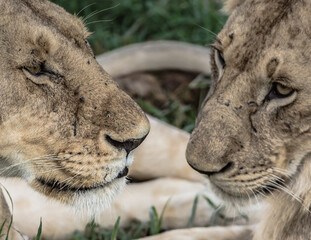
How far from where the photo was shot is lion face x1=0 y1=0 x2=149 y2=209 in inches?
99.3

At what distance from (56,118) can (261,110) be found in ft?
2.31

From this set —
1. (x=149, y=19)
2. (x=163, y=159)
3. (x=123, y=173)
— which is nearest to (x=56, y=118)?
(x=123, y=173)

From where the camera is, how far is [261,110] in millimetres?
2721

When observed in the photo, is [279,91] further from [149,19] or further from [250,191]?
[149,19]

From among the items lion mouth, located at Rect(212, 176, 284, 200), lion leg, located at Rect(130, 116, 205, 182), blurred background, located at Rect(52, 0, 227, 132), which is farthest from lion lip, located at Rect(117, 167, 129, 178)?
blurred background, located at Rect(52, 0, 227, 132)

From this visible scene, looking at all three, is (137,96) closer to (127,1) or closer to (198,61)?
(198,61)

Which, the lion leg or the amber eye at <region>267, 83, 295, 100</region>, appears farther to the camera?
the lion leg

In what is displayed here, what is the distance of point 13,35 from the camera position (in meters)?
2.53

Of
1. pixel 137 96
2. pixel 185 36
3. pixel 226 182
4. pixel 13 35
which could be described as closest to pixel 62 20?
Result: pixel 13 35

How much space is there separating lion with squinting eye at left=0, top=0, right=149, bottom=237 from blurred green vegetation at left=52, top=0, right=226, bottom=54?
243 centimetres

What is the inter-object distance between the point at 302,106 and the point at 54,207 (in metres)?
1.34

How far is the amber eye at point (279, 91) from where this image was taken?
8.75ft

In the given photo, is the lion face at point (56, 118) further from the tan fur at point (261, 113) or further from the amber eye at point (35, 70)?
the tan fur at point (261, 113)

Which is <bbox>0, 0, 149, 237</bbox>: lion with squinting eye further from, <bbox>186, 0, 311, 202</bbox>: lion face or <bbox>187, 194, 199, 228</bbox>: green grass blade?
<bbox>187, 194, 199, 228</bbox>: green grass blade
